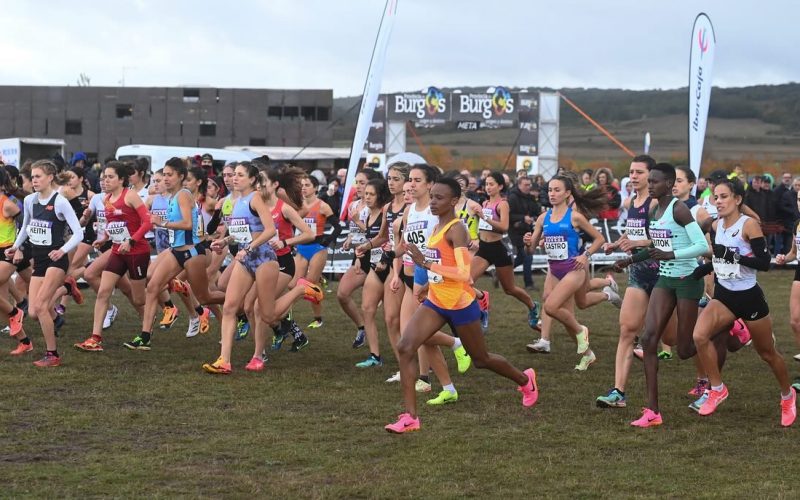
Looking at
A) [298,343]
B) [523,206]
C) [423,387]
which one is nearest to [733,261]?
[423,387]

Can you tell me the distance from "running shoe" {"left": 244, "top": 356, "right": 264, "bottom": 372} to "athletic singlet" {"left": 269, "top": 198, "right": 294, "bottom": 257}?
111 cm

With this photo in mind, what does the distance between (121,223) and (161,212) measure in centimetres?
51

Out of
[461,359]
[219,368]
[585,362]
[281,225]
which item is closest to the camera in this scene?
[461,359]

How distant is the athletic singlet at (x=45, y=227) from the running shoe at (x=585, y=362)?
5529mm

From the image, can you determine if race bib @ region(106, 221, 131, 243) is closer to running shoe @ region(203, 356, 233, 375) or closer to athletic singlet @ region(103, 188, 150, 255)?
athletic singlet @ region(103, 188, 150, 255)

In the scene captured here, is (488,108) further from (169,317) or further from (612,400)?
(612,400)

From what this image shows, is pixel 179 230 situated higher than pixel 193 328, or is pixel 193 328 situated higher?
pixel 179 230

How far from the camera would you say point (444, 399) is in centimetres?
980

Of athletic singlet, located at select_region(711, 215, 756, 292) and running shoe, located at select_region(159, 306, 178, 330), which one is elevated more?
athletic singlet, located at select_region(711, 215, 756, 292)

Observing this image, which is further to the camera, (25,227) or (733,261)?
(25,227)

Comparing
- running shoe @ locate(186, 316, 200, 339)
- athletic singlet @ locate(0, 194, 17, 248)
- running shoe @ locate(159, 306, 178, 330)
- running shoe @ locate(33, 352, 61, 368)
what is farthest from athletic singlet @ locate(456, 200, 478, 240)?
athletic singlet @ locate(0, 194, 17, 248)

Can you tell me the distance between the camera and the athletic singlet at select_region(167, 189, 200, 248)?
40.3 ft

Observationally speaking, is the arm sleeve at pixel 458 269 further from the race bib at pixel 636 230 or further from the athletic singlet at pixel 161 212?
the athletic singlet at pixel 161 212

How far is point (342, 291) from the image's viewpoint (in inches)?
505
